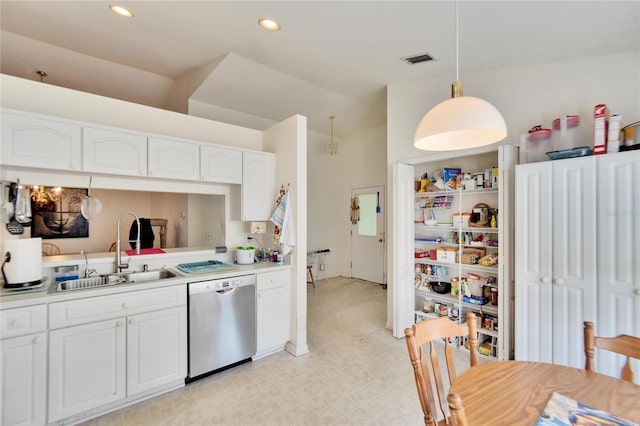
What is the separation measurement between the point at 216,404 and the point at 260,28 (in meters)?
3.20

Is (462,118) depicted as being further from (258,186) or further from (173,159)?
(173,159)

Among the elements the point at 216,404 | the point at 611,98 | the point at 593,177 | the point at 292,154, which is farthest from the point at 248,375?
the point at 611,98

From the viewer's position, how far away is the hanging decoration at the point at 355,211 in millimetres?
6230

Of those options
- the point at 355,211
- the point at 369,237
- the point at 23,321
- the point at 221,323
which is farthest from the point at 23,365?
the point at 355,211

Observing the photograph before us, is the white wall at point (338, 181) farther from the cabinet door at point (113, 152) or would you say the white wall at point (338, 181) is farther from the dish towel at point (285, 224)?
the cabinet door at point (113, 152)

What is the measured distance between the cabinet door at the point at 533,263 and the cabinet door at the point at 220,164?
270 centimetres

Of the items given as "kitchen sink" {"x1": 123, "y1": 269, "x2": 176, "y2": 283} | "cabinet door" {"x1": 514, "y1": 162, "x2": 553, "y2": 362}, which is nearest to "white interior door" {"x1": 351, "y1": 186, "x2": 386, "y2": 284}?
"cabinet door" {"x1": 514, "y1": 162, "x2": 553, "y2": 362}

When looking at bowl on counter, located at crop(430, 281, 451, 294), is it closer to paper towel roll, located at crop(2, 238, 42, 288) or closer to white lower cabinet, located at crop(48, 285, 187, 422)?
white lower cabinet, located at crop(48, 285, 187, 422)

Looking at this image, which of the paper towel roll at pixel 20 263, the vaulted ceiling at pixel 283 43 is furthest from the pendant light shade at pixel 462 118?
the paper towel roll at pixel 20 263

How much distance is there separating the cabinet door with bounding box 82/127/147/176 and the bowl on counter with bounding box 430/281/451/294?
3.33m

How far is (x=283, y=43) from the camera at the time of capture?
9.24 feet

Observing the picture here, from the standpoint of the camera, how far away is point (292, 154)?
309 centimetres

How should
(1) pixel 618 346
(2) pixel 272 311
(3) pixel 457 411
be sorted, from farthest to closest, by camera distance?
(2) pixel 272 311 → (1) pixel 618 346 → (3) pixel 457 411

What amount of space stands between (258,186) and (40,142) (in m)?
1.77
